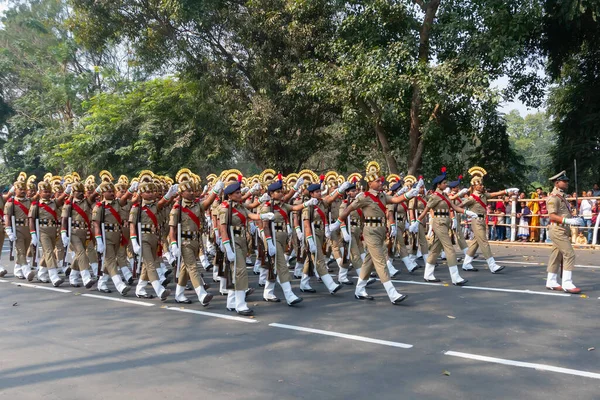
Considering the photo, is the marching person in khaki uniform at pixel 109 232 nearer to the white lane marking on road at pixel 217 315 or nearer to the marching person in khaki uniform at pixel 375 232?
the white lane marking on road at pixel 217 315

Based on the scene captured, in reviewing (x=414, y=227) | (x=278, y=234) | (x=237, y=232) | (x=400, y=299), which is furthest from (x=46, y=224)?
(x=414, y=227)

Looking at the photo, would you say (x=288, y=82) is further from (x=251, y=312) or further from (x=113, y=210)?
(x=251, y=312)

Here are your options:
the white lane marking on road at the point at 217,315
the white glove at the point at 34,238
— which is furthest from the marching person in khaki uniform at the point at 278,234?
the white glove at the point at 34,238

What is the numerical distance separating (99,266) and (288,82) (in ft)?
40.2

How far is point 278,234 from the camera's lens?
10641mm

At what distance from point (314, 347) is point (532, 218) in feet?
46.6

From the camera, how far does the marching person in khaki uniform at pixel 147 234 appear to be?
950 cm

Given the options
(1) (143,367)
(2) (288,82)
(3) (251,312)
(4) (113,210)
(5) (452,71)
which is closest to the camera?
(1) (143,367)

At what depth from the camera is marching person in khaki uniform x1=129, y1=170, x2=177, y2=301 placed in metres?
9.50

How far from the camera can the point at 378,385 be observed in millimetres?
5281

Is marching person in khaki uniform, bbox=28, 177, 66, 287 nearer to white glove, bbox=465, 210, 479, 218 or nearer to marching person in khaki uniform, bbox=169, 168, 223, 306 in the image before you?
marching person in khaki uniform, bbox=169, 168, 223, 306

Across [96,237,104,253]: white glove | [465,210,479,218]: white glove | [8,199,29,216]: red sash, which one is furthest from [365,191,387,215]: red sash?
[8,199,29,216]: red sash

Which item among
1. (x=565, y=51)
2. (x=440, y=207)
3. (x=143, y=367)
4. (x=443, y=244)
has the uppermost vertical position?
(x=565, y=51)

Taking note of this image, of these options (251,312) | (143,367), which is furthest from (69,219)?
(143,367)
